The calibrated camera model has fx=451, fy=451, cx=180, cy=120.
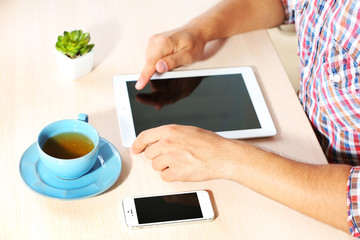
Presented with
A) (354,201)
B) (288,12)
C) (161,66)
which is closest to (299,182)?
(354,201)

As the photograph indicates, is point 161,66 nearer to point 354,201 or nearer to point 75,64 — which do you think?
point 75,64

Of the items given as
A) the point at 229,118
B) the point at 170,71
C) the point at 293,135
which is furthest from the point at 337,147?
the point at 170,71

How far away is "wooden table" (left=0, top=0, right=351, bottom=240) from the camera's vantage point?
2.83ft

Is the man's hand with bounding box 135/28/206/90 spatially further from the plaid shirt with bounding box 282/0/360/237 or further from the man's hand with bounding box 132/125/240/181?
the plaid shirt with bounding box 282/0/360/237

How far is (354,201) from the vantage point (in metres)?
0.90

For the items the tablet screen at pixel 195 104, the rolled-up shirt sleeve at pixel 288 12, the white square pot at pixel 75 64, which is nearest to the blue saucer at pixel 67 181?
the tablet screen at pixel 195 104

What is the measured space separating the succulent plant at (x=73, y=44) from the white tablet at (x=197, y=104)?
0.12 metres

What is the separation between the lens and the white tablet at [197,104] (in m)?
1.05

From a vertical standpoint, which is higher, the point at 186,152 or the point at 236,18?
the point at 236,18

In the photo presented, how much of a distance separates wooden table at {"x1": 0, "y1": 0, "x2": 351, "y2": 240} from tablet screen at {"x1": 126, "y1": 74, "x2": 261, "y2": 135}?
6 centimetres

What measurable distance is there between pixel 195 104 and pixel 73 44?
0.32 m

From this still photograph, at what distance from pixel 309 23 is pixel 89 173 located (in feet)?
2.51

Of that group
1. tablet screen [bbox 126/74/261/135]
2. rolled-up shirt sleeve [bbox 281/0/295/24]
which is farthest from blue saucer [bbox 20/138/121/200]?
rolled-up shirt sleeve [bbox 281/0/295/24]

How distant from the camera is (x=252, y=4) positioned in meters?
1.39
